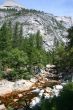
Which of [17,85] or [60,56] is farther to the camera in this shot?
[60,56]

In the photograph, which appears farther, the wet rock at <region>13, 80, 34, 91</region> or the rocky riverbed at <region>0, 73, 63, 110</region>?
the wet rock at <region>13, 80, 34, 91</region>

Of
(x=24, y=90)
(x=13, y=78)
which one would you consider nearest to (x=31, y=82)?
(x=13, y=78)

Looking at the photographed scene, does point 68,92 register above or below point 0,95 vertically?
above

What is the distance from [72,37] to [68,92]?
44.7m

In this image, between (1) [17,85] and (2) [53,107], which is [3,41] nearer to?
(1) [17,85]

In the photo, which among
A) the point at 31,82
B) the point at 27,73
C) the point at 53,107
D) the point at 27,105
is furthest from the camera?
the point at 27,73

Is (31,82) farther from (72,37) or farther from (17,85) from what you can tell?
(72,37)

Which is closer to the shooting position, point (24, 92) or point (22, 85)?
point (24, 92)

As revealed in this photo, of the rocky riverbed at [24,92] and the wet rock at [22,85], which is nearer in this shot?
the rocky riverbed at [24,92]

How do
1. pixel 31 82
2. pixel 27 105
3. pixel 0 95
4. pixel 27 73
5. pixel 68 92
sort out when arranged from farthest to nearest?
pixel 27 73 < pixel 31 82 < pixel 0 95 < pixel 27 105 < pixel 68 92

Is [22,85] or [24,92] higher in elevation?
[24,92]

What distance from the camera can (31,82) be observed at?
81688mm

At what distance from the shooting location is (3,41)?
10981 cm

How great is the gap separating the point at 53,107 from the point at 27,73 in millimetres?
48770
